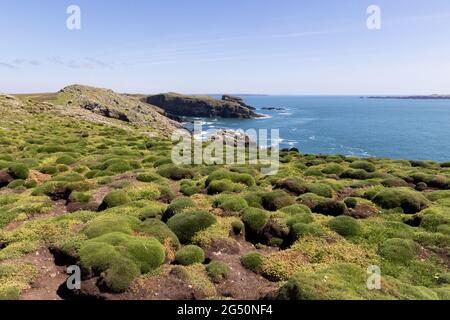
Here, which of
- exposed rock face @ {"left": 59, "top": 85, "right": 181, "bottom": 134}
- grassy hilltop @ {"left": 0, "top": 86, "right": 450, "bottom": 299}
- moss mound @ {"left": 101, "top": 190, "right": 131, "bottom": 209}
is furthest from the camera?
exposed rock face @ {"left": 59, "top": 85, "right": 181, "bottom": 134}

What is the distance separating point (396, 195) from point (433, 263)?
31.3 ft

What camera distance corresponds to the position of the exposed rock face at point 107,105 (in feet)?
470

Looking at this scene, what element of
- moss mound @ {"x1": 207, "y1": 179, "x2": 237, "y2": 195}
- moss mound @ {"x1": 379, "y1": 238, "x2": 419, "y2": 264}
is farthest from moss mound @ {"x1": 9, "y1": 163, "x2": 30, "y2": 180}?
moss mound @ {"x1": 379, "y1": 238, "x2": 419, "y2": 264}

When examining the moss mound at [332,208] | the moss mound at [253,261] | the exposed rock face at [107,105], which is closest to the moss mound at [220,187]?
the moss mound at [332,208]

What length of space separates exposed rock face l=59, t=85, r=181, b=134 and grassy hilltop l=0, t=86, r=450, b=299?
309 ft

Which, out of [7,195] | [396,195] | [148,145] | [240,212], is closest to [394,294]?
[240,212]

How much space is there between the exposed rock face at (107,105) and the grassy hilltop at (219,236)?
309 ft

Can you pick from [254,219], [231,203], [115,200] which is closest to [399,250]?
[254,219]

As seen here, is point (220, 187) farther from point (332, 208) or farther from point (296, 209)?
point (332, 208)

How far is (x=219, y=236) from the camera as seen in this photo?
69.5ft

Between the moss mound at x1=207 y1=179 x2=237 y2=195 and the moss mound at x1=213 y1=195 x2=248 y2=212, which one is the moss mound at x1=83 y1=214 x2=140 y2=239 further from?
the moss mound at x1=207 y1=179 x2=237 y2=195

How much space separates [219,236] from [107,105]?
150283 mm

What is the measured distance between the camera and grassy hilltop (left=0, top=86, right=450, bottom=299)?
15.9m

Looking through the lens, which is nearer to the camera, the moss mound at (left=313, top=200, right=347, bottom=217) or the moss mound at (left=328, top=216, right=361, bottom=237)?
the moss mound at (left=328, top=216, right=361, bottom=237)
